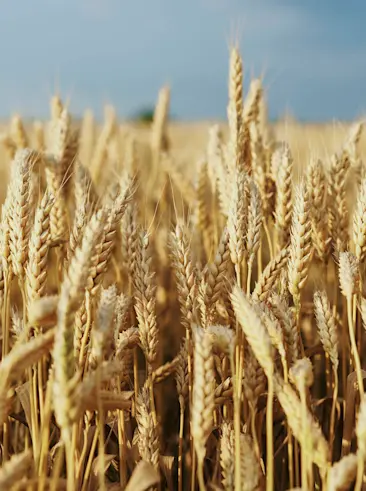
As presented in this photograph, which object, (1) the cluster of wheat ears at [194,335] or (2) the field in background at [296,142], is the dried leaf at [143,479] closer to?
(1) the cluster of wheat ears at [194,335]

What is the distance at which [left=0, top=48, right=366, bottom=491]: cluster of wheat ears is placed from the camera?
129 cm

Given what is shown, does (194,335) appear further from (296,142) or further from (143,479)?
(296,142)

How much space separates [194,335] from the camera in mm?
1507

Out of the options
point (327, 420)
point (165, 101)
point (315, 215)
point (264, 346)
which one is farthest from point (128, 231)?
point (165, 101)

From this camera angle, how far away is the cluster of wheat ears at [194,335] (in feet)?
4.24

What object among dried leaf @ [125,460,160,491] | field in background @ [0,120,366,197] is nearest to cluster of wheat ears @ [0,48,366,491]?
dried leaf @ [125,460,160,491]

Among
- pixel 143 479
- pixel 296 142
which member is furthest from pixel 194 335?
pixel 296 142

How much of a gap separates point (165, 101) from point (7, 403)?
3200 mm

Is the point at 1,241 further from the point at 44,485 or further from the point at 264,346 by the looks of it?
the point at 264,346

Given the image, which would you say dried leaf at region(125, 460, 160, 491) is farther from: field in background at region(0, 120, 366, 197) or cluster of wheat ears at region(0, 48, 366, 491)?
field in background at region(0, 120, 366, 197)

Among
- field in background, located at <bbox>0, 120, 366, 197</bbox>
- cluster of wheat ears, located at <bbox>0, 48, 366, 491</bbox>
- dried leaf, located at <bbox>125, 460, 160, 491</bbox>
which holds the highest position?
field in background, located at <bbox>0, 120, 366, 197</bbox>

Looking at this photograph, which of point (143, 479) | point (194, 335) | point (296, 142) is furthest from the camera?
point (296, 142)

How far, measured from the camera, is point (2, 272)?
1775mm

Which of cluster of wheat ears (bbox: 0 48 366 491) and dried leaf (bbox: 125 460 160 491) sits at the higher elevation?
cluster of wheat ears (bbox: 0 48 366 491)
